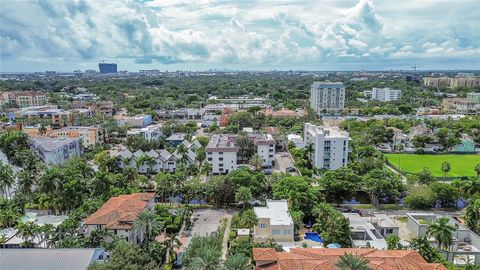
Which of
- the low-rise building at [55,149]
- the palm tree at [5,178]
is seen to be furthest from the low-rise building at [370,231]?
the low-rise building at [55,149]

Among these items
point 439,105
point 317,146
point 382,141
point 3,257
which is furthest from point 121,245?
point 439,105

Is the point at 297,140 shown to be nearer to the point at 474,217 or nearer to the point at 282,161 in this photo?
the point at 282,161

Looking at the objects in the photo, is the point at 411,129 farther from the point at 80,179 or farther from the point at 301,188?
the point at 80,179

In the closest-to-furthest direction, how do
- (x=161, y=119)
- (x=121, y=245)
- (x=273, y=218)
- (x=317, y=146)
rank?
(x=121, y=245) → (x=273, y=218) → (x=317, y=146) → (x=161, y=119)

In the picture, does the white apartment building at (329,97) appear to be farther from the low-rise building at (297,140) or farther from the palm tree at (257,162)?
the palm tree at (257,162)

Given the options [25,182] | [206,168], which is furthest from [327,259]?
[25,182]
